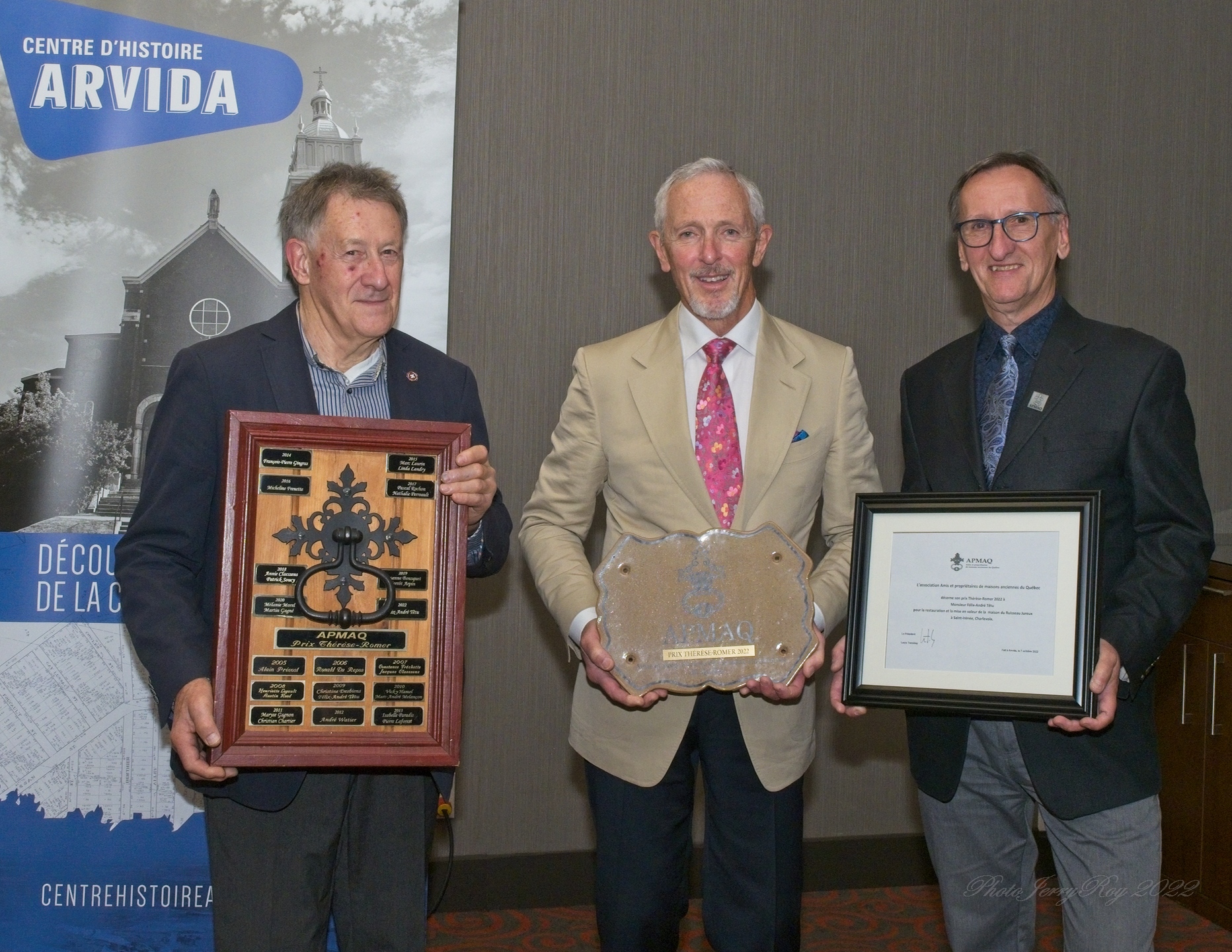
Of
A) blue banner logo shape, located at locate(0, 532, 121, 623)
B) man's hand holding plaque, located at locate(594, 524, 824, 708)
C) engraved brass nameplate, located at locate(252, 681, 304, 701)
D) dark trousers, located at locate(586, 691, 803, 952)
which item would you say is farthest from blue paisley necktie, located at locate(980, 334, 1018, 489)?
blue banner logo shape, located at locate(0, 532, 121, 623)

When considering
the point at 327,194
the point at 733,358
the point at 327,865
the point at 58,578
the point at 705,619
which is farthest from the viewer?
the point at 58,578

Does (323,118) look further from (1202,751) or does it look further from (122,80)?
(1202,751)

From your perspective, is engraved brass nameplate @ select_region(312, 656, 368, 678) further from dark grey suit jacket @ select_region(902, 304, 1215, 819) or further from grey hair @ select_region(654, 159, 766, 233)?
grey hair @ select_region(654, 159, 766, 233)

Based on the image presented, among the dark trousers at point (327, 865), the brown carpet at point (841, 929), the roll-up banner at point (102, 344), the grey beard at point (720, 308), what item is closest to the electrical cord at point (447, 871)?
the brown carpet at point (841, 929)

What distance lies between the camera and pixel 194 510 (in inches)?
76.5

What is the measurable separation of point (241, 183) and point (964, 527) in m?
2.13

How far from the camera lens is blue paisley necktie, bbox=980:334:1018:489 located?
226 cm

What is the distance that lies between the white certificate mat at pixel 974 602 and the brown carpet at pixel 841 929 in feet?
6.22

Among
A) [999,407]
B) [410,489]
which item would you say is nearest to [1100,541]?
[999,407]

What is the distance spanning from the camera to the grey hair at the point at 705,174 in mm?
2488

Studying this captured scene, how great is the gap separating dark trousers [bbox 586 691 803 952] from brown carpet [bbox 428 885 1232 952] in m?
1.29

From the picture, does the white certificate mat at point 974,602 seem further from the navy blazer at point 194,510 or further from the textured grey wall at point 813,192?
the textured grey wall at point 813,192

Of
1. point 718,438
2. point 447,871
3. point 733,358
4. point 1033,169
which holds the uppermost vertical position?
point 1033,169

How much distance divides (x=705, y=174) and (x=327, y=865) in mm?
1589
